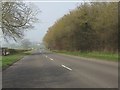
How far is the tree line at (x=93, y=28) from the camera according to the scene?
159 ft

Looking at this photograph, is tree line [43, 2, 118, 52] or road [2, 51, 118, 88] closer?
road [2, 51, 118, 88]

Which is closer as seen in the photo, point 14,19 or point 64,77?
point 64,77

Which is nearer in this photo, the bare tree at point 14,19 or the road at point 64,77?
the road at point 64,77

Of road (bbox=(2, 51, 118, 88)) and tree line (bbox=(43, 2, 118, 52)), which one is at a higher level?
tree line (bbox=(43, 2, 118, 52))

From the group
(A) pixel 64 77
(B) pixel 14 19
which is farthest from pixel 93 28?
(A) pixel 64 77

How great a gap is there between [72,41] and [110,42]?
3028 centimetres

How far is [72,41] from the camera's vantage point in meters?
80.2

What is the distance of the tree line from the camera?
48.5 meters

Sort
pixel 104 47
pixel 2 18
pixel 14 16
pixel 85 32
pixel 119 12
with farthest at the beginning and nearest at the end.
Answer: pixel 85 32
pixel 104 47
pixel 119 12
pixel 14 16
pixel 2 18

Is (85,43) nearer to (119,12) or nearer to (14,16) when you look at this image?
(119,12)

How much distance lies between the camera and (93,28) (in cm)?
6209

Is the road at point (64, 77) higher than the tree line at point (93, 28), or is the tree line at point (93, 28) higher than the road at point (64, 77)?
the tree line at point (93, 28)

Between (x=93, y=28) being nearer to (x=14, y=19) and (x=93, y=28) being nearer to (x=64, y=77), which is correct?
(x=14, y=19)

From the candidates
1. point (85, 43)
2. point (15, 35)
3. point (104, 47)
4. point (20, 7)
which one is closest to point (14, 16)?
point (20, 7)
